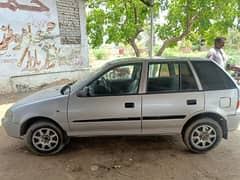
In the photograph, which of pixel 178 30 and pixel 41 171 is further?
pixel 178 30

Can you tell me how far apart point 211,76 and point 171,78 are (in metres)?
0.63

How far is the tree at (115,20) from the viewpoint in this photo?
11.0 meters

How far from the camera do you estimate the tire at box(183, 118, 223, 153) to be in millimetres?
3779

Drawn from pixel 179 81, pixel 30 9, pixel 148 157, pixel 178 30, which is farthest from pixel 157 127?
pixel 178 30

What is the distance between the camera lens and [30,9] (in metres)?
9.08

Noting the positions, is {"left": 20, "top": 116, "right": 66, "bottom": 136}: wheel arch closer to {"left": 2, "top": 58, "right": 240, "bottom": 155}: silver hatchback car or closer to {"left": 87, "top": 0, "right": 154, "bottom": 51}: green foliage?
{"left": 2, "top": 58, "right": 240, "bottom": 155}: silver hatchback car

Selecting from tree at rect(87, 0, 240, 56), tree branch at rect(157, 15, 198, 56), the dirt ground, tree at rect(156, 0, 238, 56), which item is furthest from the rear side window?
tree branch at rect(157, 15, 198, 56)

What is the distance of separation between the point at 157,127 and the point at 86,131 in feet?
3.77

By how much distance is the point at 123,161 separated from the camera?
→ 3625 millimetres

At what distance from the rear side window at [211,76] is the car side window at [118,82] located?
3.18 ft

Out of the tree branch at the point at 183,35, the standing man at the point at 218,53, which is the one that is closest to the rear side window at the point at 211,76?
the standing man at the point at 218,53

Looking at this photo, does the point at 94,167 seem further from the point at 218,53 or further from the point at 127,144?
the point at 218,53

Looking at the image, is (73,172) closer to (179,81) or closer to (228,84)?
(179,81)

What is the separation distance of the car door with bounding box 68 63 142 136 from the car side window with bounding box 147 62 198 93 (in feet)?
0.74
